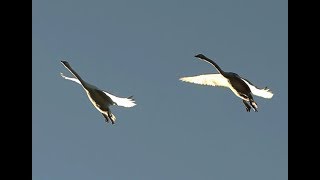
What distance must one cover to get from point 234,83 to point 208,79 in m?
2.43

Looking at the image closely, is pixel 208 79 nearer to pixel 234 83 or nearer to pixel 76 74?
pixel 234 83

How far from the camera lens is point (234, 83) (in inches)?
736

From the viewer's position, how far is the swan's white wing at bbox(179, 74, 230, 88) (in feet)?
66.0

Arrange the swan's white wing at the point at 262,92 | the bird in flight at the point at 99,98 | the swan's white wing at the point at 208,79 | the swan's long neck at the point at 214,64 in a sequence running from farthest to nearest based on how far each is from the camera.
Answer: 1. the swan's white wing at the point at 262,92
2. the swan's white wing at the point at 208,79
3. the swan's long neck at the point at 214,64
4. the bird in flight at the point at 99,98

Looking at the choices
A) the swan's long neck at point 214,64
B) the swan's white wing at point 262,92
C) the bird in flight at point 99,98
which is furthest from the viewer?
the swan's white wing at point 262,92

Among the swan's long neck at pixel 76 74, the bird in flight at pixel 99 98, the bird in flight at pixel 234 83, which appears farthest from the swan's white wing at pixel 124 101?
the bird in flight at pixel 234 83

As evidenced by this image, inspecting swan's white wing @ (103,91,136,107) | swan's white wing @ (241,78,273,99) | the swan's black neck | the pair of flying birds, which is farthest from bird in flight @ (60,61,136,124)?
swan's white wing @ (241,78,273,99)

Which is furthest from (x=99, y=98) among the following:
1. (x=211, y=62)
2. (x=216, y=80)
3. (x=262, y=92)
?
(x=262, y=92)

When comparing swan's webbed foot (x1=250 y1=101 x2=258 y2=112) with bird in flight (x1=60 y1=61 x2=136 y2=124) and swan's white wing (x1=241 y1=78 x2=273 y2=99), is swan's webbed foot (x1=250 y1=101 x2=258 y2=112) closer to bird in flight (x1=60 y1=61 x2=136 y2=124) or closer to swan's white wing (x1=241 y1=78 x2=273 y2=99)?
swan's white wing (x1=241 y1=78 x2=273 y2=99)

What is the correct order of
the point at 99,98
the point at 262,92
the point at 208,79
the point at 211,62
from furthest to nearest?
the point at 208,79, the point at 262,92, the point at 211,62, the point at 99,98

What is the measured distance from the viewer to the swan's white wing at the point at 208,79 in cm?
2012

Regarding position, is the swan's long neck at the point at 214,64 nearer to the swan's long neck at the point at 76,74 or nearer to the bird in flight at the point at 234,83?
the bird in flight at the point at 234,83
